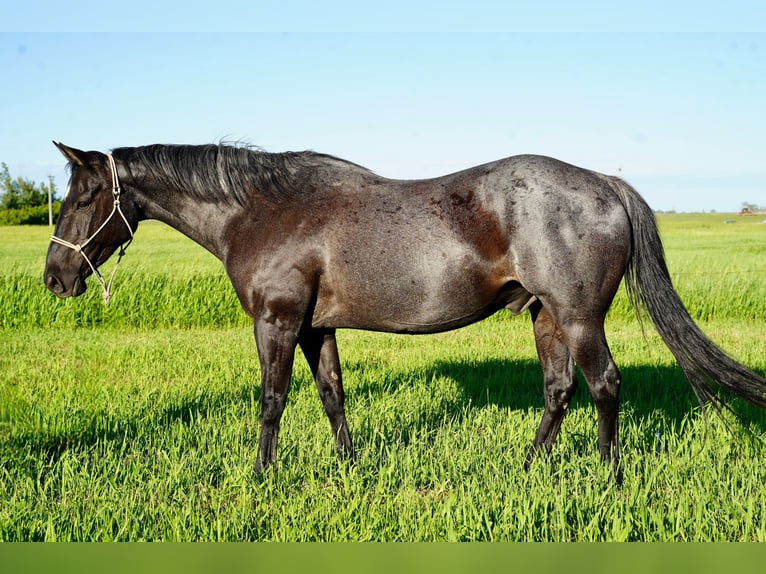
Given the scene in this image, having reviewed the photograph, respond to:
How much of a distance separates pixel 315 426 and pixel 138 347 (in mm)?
5146

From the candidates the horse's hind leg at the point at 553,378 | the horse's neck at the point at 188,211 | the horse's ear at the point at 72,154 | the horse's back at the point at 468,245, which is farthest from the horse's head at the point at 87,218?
the horse's hind leg at the point at 553,378

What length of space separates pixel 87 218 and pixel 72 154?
0.46 metres

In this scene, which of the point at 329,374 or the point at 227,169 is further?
the point at 329,374

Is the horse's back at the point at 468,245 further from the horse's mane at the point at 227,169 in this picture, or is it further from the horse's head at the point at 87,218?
the horse's head at the point at 87,218

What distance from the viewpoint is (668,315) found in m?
4.81

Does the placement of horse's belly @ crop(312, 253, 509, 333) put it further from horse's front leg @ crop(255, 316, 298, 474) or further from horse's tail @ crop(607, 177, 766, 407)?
horse's tail @ crop(607, 177, 766, 407)

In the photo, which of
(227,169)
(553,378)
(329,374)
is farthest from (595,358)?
(227,169)

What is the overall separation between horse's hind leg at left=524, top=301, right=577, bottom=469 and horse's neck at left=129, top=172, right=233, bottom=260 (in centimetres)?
243

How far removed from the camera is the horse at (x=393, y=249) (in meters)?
4.48

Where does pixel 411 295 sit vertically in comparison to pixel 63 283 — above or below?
below

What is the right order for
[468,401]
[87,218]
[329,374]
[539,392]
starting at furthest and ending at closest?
[539,392], [468,401], [329,374], [87,218]

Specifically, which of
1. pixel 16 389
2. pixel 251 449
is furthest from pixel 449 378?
pixel 16 389

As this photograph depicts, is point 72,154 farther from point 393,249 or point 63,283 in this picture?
point 393,249

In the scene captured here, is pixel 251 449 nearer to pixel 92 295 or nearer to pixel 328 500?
pixel 328 500
